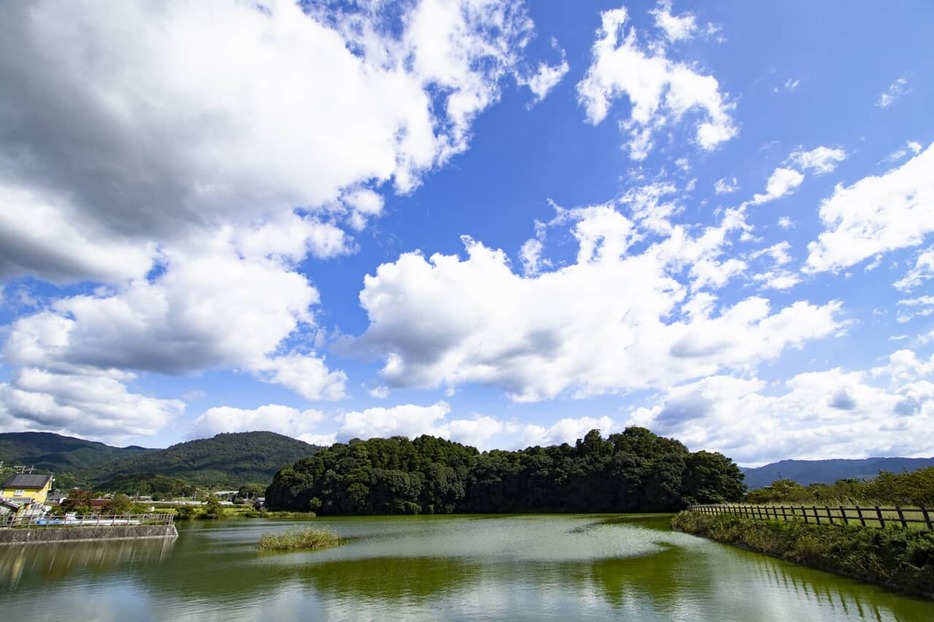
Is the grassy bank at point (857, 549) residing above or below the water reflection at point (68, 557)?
above

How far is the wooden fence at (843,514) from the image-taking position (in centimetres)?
1667

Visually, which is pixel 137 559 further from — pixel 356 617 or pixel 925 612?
pixel 925 612

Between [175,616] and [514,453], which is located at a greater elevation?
[514,453]

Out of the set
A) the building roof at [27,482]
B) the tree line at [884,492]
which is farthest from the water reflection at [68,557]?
the tree line at [884,492]

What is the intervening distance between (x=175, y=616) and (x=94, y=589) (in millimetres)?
7541

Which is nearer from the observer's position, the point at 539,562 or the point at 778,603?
the point at 778,603

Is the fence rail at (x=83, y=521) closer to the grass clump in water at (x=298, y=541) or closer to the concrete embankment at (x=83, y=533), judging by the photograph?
the concrete embankment at (x=83, y=533)

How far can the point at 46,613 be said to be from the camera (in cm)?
1497

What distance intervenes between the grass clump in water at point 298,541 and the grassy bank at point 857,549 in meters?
27.3

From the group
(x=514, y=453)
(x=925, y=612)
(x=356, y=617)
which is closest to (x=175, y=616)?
(x=356, y=617)

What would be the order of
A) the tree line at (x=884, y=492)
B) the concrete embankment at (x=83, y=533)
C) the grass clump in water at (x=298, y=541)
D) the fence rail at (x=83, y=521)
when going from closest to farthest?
the tree line at (x=884, y=492), the grass clump in water at (x=298, y=541), the concrete embankment at (x=83, y=533), the fence rail at (x=83, y=521)

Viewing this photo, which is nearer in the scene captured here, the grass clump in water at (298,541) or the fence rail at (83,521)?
the grass clump in water at (298,541)

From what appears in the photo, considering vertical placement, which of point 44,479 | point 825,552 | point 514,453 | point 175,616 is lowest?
point 175,616

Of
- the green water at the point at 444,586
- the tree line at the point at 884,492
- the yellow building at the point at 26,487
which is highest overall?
the yellow building at the point at 26,487
